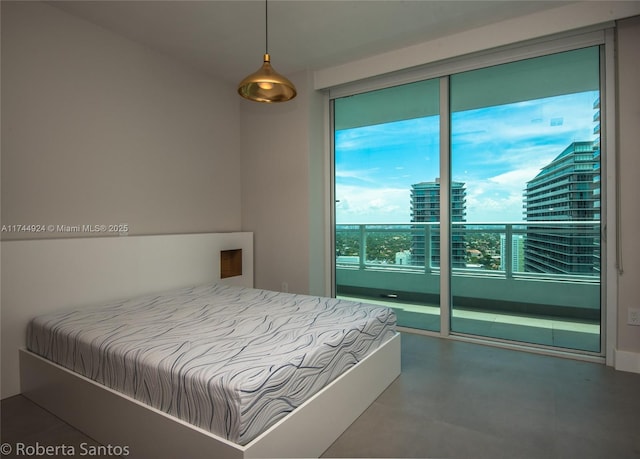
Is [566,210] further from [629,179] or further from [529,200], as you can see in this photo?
[629,179]

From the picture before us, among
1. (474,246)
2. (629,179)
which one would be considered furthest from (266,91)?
(629,179)

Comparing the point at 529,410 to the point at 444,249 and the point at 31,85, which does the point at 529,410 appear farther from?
the point at 31,85

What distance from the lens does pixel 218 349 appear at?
1743mm

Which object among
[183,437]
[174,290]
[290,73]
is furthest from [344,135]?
[183,437]

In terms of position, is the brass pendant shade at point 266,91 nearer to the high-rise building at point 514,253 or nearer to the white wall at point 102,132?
the white wall at point 102,132

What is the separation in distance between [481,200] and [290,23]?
2.26 meters

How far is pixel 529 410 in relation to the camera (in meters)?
2.06

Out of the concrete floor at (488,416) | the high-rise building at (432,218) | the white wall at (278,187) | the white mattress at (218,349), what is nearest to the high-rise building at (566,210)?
the high-rise building at (432,218)

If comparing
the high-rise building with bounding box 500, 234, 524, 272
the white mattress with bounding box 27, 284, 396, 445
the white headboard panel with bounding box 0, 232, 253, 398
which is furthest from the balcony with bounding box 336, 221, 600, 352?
the white headboard panel with bounding box 0, 232, 253, 398

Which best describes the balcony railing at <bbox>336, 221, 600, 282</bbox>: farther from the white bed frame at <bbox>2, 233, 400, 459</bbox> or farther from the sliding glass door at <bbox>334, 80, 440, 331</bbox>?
the white bed frame at <bbox>2, 233, 400, 459</bbox>

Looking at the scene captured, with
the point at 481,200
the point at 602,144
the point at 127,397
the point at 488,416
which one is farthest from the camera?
the point at 481,200

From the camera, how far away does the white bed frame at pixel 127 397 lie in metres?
1.47

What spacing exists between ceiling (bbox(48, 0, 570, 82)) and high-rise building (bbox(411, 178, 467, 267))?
137 cm

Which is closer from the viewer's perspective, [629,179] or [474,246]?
[629,179]
